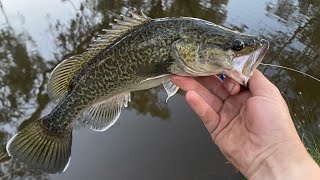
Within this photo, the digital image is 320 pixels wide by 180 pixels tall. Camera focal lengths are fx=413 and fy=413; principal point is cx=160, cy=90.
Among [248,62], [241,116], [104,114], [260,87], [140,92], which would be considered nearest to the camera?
[248,62]

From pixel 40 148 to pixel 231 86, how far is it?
1.46 m

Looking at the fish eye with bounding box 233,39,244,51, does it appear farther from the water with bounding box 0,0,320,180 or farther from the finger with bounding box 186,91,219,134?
the water with bounding box 0,0,320,180

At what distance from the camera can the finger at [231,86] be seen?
2.88 m

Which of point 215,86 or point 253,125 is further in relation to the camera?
point 215,86

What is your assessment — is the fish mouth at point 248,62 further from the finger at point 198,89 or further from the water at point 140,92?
the water at point 140,92

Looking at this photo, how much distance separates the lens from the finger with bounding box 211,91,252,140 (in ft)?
9.61

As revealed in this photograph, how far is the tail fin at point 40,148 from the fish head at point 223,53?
1111 millimetres

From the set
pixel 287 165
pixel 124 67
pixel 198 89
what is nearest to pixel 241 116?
pixel 198 89

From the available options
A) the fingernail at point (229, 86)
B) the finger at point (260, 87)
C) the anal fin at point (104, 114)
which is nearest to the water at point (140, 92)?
the anal fin at point (104, 114)

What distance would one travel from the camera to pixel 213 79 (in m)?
3.07

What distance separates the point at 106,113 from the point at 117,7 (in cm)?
665

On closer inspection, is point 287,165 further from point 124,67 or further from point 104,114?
point 104,114

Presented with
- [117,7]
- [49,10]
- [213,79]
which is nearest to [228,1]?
[117,7]

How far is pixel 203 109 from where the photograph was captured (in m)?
2.89
